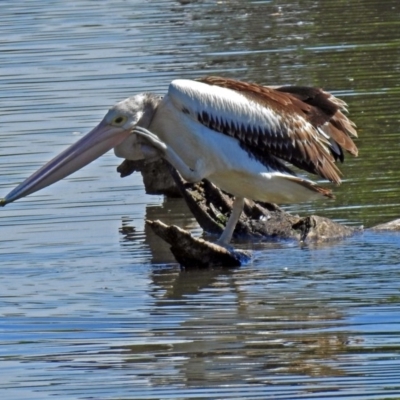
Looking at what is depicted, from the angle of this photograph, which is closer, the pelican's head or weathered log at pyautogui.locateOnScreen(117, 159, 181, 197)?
the pelican's head

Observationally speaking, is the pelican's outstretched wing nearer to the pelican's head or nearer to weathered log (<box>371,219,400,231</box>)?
the pelican's head

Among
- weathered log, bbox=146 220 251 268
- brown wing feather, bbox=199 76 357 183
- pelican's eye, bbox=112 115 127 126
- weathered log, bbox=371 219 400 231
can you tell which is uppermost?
pelican's eye, bbox=112 115 127 126

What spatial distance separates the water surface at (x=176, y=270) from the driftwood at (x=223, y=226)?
14 centimetres

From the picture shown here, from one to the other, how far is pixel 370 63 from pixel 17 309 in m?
8.83

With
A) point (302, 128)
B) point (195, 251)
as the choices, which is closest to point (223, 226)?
point (195, 251)

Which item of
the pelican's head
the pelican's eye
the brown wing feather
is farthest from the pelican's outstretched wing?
the pelican's eye

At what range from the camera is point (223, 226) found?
10664mm

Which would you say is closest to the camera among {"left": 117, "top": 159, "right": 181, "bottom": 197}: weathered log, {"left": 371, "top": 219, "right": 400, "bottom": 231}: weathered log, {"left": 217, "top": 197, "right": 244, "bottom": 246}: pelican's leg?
{"left": 217, "top": 197, "right": 244, "bottom": 246}: pelican's leg

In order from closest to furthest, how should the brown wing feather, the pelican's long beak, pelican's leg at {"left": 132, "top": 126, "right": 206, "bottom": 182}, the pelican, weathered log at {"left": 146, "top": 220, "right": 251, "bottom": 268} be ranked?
pelican's leg at {"left": 132, "top": 126, "right": 206, "bottom": 182} → the pelican → the pelican's long beak → weathered log at {"left": 146, "top": 220, "right": 251, "bottom": 268} → the brown wing feather

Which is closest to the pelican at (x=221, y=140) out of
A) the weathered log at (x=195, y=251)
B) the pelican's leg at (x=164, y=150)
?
the pelican's leg at (x=164, y=150)

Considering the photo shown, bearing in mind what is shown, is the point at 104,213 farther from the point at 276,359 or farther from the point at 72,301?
the point at 276,359

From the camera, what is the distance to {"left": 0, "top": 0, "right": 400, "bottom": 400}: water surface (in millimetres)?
6832

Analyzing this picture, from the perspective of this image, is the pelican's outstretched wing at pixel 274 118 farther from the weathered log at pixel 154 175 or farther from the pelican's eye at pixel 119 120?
the weathered log at pixel 154 175

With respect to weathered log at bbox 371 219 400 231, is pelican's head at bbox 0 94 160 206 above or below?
above
